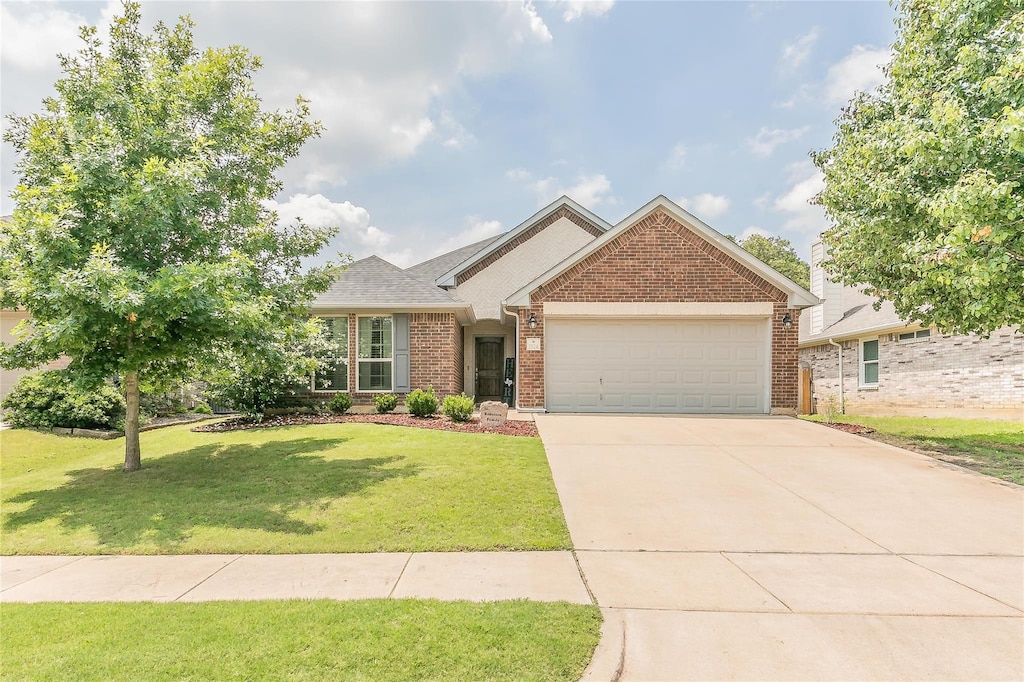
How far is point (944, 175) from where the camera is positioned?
8.48m

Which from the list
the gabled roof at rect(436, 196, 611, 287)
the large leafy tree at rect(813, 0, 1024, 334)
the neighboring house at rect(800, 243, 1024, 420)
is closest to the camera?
the large leafy tree at rect(813, 0, 1024, 334)

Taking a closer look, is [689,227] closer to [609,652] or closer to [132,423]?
[609,652]

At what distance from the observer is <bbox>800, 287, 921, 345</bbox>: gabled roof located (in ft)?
52.5

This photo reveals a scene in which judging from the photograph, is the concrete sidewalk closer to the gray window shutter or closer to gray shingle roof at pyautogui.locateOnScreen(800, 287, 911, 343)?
the gray window shutter

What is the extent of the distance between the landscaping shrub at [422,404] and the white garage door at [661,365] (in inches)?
125

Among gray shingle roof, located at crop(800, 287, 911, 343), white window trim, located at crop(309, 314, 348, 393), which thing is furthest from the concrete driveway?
gray shingle roof, located at crop(800, 287, 911, 343)

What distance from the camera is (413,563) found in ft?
15.1

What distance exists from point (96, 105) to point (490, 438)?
835 centimetres

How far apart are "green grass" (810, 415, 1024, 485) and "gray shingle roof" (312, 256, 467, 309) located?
36.0 ft

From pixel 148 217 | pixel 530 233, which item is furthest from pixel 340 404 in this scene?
pixel 530 233

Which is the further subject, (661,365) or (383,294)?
(383,294)

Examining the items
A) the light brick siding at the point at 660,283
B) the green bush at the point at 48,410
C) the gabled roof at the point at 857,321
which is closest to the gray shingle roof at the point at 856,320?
the gabled roof at the point at 857,321

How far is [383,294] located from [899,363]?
52.8ft

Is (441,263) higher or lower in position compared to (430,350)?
higher
